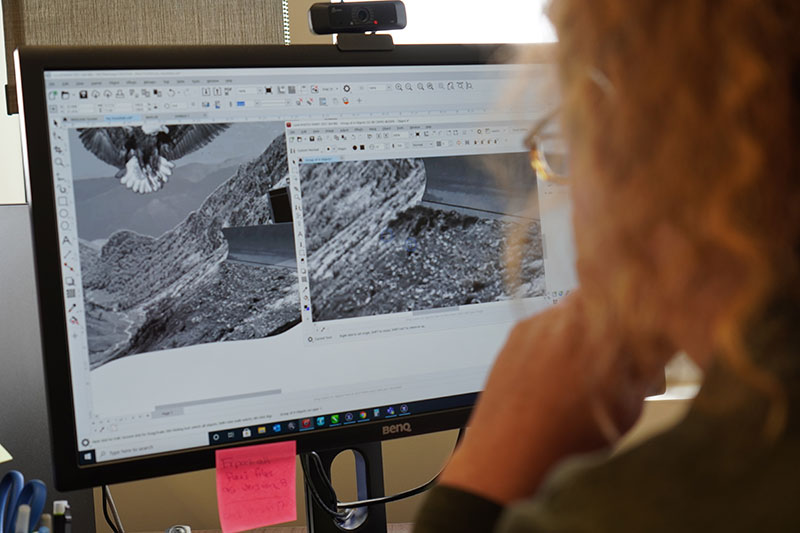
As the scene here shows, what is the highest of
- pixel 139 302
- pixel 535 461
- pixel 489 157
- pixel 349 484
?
pixel 489 157

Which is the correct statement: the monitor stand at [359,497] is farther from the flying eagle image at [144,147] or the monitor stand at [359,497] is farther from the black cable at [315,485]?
the flying eagle image at [144,147]

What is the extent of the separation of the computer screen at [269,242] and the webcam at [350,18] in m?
0.05

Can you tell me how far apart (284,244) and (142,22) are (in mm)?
484

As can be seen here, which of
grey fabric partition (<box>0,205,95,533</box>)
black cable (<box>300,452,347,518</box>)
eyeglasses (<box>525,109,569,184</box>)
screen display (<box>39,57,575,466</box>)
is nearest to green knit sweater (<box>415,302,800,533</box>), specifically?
eyeglasses (<box>525,109,569,184</box>)

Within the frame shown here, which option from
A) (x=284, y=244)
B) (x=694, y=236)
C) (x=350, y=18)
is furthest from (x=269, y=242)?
(x=694, y=236)

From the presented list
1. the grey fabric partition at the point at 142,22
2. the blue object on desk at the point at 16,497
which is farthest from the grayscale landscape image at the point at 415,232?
the grey fabric partition at the point at 142,22

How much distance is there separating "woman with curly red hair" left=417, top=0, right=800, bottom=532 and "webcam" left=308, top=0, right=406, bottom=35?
16.9 inches

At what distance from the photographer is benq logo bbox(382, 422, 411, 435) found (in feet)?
2.43

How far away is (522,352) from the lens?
A: 1.69ft

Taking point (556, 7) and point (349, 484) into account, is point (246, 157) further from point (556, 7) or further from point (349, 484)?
point (349, 484)

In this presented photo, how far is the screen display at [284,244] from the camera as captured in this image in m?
0.66

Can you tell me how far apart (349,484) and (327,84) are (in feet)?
1.94

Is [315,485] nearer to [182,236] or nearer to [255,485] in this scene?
[255,485]

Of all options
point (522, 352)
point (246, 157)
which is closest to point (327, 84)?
point (246, 157)
